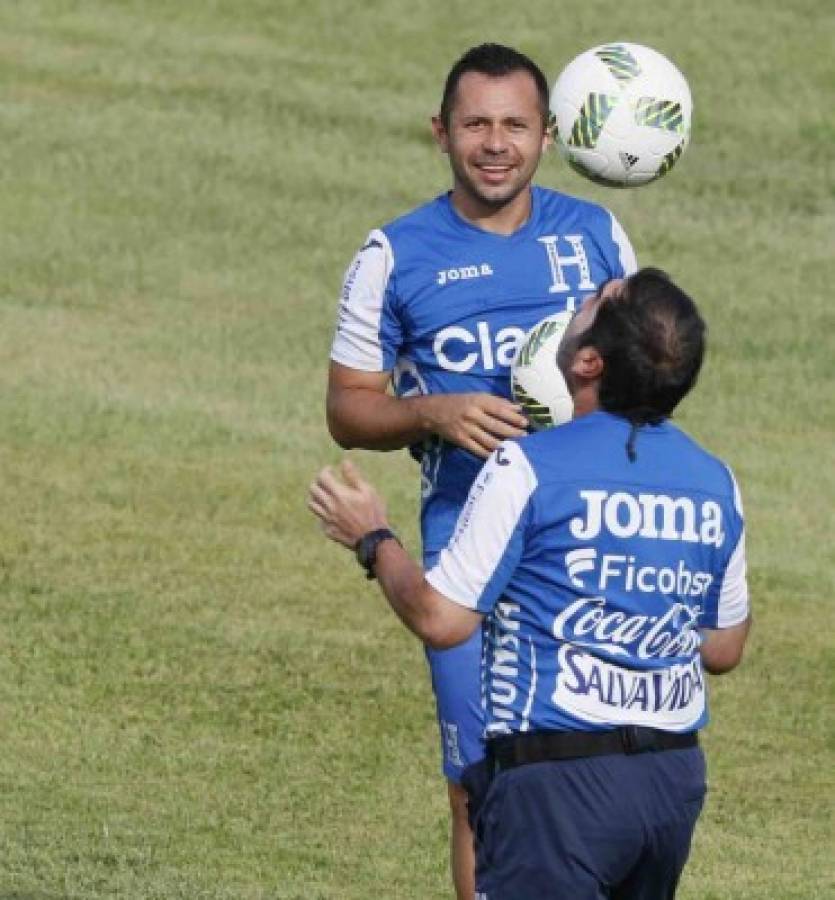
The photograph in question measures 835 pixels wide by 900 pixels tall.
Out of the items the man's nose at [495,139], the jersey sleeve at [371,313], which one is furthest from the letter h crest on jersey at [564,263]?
the jersey sleeve at [371,313]

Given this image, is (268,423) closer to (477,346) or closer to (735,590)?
(477,346)

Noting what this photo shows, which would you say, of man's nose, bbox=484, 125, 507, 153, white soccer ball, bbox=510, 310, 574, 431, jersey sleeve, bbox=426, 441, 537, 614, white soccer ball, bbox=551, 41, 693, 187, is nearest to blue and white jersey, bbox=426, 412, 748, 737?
jersey sleeve, bbox=426, 441, 537, 614

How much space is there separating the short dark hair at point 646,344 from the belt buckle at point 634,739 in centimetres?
71

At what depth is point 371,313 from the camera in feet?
26.3

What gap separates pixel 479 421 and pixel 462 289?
0.64 meters

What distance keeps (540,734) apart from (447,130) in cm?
241

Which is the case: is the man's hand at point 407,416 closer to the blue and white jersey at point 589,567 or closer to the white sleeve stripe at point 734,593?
the white sleeve stripe at point 734,593

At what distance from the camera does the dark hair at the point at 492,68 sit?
26.1 feet

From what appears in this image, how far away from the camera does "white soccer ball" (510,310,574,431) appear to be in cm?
720

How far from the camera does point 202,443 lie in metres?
16.4

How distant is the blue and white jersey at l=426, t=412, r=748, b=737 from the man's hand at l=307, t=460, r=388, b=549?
28 centimetres

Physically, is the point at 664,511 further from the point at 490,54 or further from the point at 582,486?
the point at 490,54

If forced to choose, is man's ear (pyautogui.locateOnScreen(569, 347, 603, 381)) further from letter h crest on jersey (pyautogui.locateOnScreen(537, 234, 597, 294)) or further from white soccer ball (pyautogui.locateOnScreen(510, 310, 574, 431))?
letter h crest on jersey (pyautogui.locateOnScreen(537, 234, 597, 294))

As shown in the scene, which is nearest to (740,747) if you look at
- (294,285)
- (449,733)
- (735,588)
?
(449,733)
